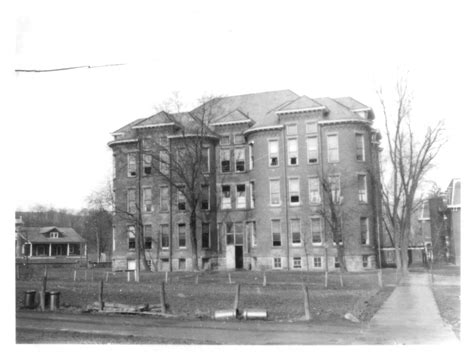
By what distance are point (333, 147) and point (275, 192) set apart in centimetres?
523

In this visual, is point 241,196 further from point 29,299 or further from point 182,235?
point 29,299

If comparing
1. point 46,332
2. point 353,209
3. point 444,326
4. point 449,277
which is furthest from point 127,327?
point 353,209

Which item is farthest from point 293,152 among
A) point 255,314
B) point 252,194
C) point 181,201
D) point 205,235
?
point 255,314

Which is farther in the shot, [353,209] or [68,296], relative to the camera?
[353,209]

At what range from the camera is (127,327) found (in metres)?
11.5

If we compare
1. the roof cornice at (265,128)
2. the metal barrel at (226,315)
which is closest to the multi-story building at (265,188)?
the roof cornice at (265,128)

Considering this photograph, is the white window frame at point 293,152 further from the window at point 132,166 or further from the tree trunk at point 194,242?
the window at point 132,166

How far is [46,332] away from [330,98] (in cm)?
2661

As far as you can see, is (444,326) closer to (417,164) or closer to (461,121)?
(461,121)

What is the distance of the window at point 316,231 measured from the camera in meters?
34.8

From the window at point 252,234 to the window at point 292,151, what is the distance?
18.0 feet

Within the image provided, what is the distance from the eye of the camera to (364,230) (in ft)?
113

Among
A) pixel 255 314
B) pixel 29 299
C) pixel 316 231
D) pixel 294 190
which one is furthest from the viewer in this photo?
pixel 294 190
